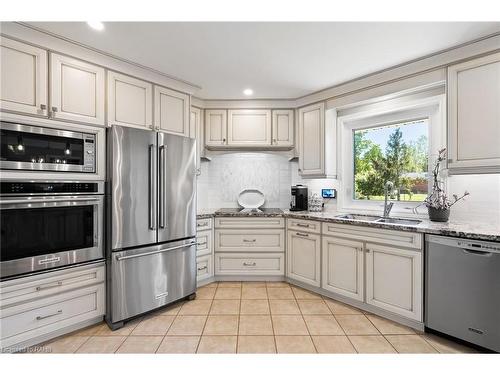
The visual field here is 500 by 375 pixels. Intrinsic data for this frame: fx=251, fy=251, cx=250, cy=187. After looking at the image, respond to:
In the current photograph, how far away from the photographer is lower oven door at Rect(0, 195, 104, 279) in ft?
5.57

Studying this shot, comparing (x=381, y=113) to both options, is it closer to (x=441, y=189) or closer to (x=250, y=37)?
(x=441, y=189)

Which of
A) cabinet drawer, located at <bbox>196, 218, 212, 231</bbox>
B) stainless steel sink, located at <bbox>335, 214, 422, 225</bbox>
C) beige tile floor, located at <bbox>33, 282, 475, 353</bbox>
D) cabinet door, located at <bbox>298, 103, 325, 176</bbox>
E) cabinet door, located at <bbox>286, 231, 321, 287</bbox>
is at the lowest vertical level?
beige tile floor, located at <bbox>33, 282, 475, 353</bbox>

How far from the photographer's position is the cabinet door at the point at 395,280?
6.78 ft

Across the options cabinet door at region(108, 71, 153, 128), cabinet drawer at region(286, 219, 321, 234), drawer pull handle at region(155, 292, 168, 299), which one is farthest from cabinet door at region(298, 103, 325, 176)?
drawer pull handle at region(155, 292, 168, 299)

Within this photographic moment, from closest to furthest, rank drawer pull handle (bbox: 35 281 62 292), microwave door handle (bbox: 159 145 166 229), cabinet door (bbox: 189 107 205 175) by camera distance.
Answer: drawer pull handle (bbox: 35 281 62 292) → microwave door handle (bbox: 159 145 166 229) → cabinet door (bbox: 189 107 205 175)

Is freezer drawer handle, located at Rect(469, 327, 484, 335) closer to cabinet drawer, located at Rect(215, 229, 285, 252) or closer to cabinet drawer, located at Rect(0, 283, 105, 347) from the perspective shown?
cabinet drawer, located at Rect(215, 229, 285, 252)

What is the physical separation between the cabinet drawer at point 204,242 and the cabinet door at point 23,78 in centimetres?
189

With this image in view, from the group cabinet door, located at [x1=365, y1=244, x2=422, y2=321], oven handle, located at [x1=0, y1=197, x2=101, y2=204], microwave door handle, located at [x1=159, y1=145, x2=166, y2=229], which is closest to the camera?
oven handle, located at [x1=0, y1=197, x2=101, y2=204]

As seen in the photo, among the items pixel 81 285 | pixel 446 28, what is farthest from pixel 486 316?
pixel 81 285

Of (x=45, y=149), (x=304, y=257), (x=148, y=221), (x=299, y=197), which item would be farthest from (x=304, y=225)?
(x=45, y=149)

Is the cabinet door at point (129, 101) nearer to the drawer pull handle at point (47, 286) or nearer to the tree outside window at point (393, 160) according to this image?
the drawer pull handle at point (47, 286)

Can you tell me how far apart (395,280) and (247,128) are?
7.94 feet

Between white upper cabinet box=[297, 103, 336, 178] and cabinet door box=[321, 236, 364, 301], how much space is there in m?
0.93

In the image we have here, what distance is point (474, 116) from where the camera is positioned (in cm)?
203
